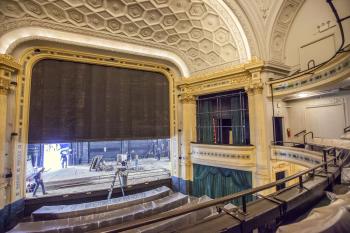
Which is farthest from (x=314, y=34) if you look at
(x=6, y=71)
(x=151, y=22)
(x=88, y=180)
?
(x=88, y=180)

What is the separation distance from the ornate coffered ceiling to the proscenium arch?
209 millimetres

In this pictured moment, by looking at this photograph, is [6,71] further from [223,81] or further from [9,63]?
[223,81]

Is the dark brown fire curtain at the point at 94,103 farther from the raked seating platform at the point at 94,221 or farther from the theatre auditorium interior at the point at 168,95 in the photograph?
the raked seating platform at the point at 94,221

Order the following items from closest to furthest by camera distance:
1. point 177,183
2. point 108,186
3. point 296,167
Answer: point 296,167 < point 108,186 < point 177,183

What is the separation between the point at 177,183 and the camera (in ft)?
31.2

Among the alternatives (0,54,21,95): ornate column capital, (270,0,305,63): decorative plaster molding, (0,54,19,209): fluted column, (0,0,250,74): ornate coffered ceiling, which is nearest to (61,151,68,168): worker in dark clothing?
(0,54,19,209): fluted column

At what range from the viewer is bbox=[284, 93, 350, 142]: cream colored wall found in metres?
6.17

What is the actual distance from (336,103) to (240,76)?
130 inches

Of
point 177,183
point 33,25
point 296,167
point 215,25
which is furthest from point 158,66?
point 296,167

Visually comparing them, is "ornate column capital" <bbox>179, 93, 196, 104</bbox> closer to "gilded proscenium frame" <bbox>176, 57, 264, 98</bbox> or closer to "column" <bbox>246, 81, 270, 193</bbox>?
"gilded proscenium frame" <bbox>176, 57, 264, 98</bbox>

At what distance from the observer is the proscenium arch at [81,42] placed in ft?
22.0

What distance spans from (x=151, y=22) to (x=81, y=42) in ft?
9.86

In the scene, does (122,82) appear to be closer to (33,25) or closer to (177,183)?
(33,25)

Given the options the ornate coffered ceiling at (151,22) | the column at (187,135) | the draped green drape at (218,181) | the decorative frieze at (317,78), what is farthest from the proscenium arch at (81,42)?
the draped green drape at (218,181)
